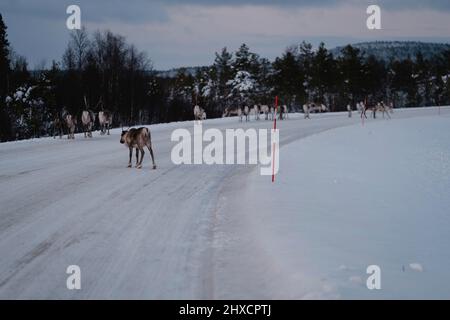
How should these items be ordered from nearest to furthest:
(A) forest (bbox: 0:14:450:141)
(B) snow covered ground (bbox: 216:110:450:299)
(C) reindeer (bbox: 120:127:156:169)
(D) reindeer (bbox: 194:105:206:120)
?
1. (B) snow covered ground (bbox: 216:110:450:299)
2. (C) reindeer (bbox: 120:127:156:169)
3. (D) reindeer (bbox: 194:105:206:120)
4. (A) forest (bbox: 0:14:450:141)

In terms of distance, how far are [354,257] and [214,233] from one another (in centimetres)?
219

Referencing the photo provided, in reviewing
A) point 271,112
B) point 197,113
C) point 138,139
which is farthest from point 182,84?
point 138,139

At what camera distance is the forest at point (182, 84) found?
1938 inches

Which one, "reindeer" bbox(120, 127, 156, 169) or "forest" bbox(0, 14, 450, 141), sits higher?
"forest" bbox(0, 14, 450, 141)

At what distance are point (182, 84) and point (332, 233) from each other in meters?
104

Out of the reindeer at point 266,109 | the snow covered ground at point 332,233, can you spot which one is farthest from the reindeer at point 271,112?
the snow covered ground at point 332,233

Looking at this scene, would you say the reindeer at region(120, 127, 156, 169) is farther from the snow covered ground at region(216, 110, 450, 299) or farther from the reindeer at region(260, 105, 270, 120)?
the reindeer at region(260, 105, 270, 120)

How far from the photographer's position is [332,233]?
25.5 feet

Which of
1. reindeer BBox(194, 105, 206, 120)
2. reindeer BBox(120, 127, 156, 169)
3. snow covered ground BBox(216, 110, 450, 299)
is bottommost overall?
snow covered ground BBox(216, 110, 450, 299)

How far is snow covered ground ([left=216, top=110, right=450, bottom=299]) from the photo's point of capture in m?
5.56

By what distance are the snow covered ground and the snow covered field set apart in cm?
3

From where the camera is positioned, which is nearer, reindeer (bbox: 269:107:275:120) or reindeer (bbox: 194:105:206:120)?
reindeer (bbox: 194:105:206:120)

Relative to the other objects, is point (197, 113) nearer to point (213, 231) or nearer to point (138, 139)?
point (138, 139)

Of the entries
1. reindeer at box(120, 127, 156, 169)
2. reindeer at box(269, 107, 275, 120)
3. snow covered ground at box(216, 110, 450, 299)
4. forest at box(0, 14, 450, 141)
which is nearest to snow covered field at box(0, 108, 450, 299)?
snow covered ground at box(216, 110, 450, 299)
